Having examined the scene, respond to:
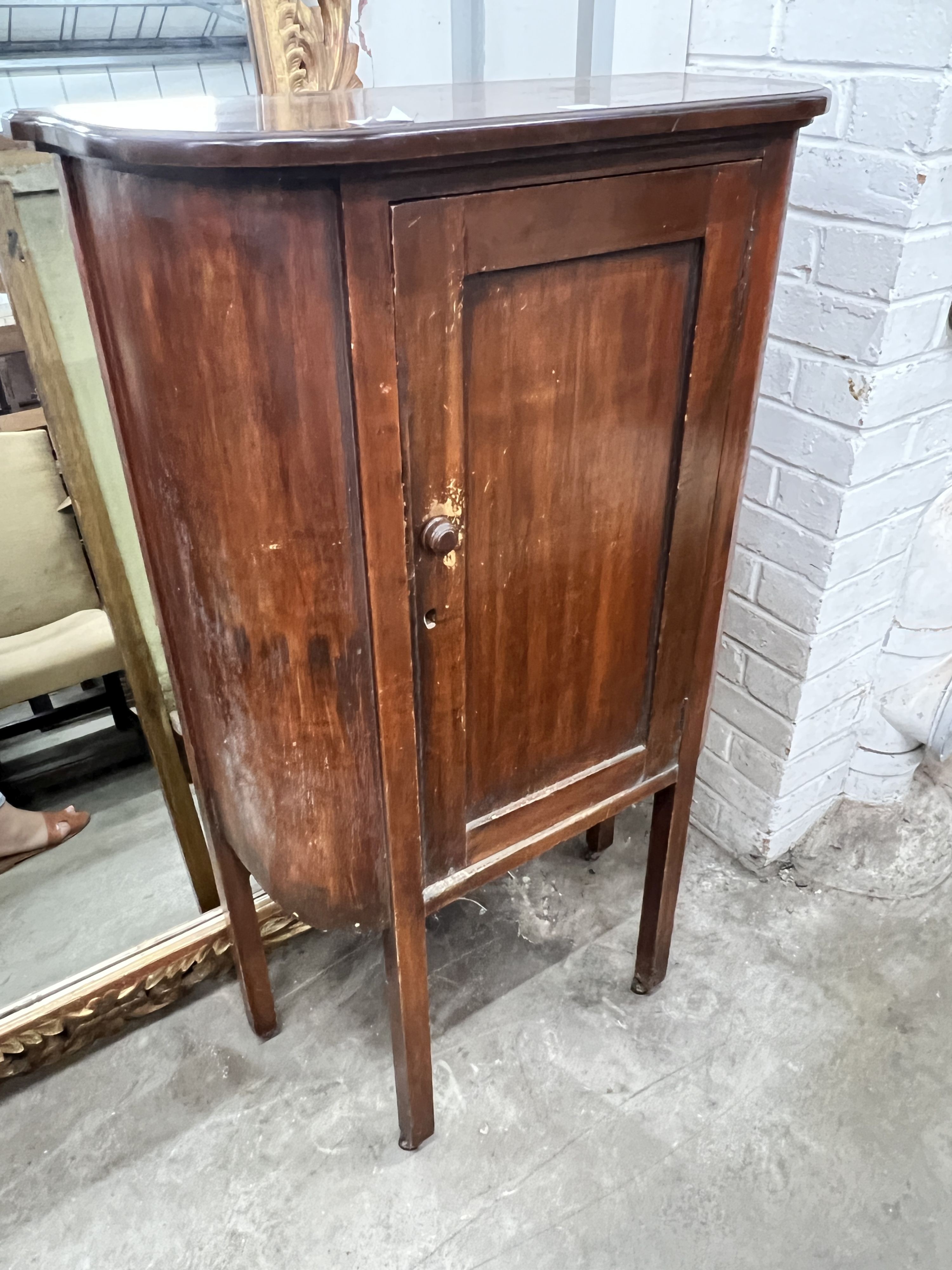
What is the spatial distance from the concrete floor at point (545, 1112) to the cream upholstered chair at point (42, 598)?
55 cm

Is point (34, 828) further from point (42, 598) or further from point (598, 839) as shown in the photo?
point (598, 839)

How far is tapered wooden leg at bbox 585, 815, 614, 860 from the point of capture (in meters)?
1.57

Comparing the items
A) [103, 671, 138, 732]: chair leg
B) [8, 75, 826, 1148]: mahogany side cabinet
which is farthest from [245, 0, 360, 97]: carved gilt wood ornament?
[103, 671, 138, 732]: chair leg

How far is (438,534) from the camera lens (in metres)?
0.74

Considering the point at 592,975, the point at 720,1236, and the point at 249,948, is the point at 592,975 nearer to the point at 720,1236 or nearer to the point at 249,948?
the point at 720,1236

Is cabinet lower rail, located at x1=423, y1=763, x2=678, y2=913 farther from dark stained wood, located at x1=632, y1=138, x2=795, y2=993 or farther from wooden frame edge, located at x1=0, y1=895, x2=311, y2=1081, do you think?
wooden frame edge, located at x1=0, y1=895, x2=311, y2=1081

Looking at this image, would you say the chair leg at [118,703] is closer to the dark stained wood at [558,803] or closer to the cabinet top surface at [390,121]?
the dark stained wood at [558,803]

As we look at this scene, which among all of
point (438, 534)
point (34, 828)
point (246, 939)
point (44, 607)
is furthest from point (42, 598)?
point (438, 534)

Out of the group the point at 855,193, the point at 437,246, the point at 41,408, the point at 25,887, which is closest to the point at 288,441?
the point at 437,246

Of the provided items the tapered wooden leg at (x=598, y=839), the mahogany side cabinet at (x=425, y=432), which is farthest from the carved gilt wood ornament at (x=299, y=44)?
the tapered wooden leg at (x=598, y=839)

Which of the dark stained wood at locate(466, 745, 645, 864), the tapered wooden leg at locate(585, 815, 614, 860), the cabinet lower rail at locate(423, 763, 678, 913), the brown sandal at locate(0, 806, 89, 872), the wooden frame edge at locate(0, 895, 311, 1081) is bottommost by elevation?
the tapered wooden leg at locate(585, 815, 614, 860)

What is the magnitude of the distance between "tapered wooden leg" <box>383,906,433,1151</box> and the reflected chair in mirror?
0.53 metres

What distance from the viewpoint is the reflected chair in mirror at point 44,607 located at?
1.06 meters

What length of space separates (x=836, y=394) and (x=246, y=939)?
1085mm
